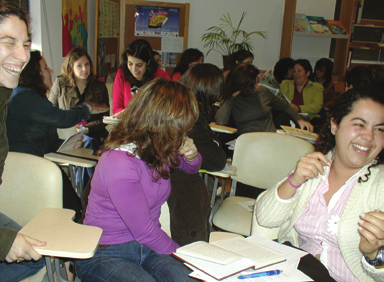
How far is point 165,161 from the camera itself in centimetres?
148

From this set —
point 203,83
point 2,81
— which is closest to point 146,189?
point 2,81

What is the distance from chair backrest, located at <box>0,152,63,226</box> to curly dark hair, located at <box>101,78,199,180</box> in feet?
1.10

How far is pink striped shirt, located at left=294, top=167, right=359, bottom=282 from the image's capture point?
4.55 feet

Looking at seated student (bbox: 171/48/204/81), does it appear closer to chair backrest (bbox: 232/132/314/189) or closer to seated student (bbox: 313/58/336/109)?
seated student (bbox: 313/58/336/109)

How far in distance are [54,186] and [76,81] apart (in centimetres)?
192

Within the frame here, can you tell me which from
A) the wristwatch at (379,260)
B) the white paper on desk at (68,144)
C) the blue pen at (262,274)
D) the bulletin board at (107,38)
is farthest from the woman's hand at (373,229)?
the bulletin board at (107,38)

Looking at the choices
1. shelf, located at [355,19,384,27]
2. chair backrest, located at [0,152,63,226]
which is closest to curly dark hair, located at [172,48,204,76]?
shelf, located at [355,19,384,27]

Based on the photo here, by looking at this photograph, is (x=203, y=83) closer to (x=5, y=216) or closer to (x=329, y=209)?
(x=329, y=209)

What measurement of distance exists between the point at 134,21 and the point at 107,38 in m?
1.02

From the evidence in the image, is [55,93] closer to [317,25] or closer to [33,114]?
[33,114]

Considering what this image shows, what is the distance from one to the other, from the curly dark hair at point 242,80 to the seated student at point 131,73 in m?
0.78

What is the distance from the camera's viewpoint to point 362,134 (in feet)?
4.55

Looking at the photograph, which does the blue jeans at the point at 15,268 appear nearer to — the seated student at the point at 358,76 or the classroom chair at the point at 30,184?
the classroom chair at the point at 30,184

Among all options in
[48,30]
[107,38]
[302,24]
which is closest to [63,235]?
[48,30]
